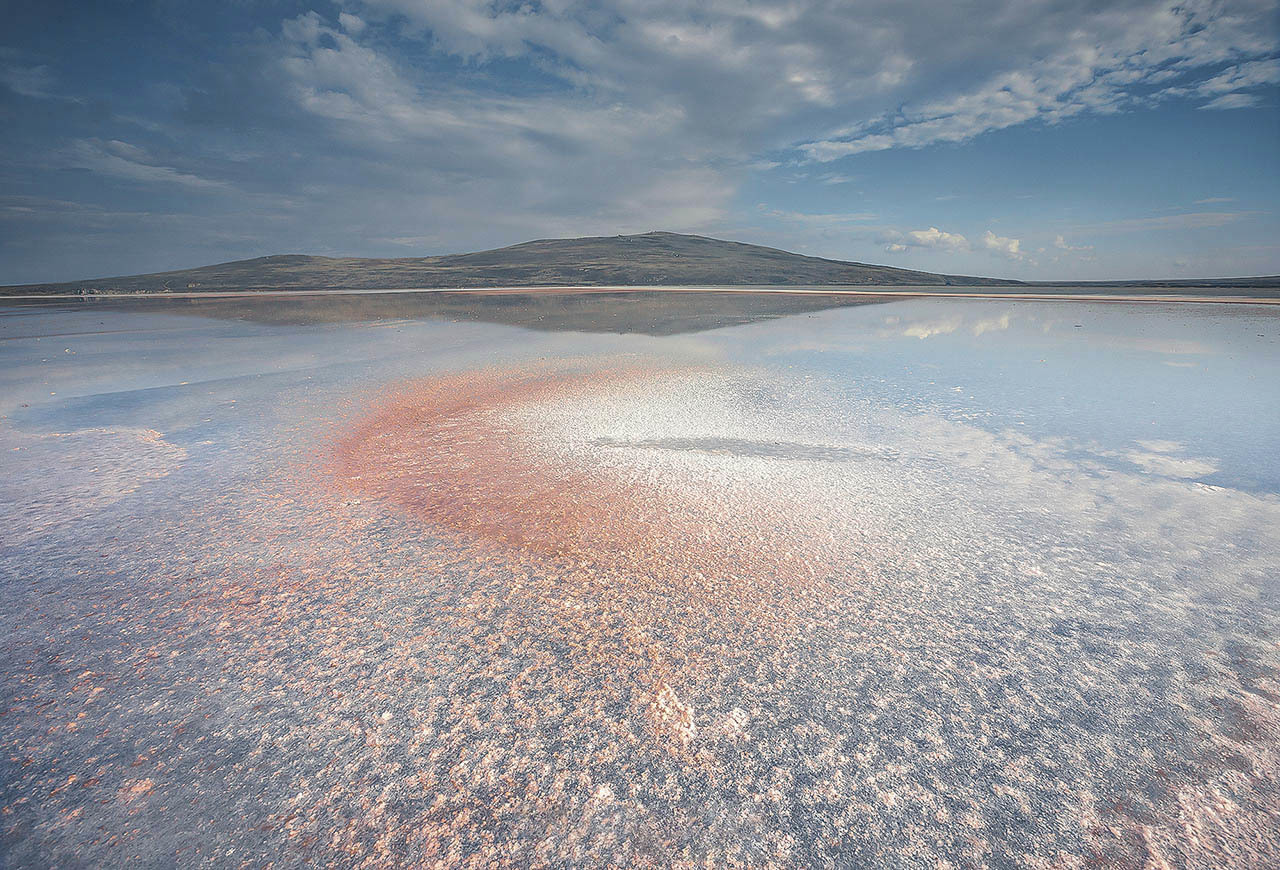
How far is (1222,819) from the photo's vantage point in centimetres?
152

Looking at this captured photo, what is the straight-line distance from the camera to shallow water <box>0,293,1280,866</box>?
1.53m

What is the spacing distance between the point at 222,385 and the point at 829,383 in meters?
7.82

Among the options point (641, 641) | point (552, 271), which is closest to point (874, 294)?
point (641, 641)

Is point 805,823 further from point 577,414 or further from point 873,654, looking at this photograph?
point 577,414

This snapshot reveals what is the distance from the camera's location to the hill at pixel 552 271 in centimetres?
6300

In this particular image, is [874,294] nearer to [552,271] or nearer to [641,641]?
[641,641]

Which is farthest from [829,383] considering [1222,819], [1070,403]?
[1222,819]

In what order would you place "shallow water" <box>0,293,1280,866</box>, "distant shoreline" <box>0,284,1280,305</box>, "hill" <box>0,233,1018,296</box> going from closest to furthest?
1. "shallow water" <box>0,293,1280,866</box>
2. "distant shoreline" <box>0,284,1280,305</box>
3. "hill" <box>0,233,1018,296</box>

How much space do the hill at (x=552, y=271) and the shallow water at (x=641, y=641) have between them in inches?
2080

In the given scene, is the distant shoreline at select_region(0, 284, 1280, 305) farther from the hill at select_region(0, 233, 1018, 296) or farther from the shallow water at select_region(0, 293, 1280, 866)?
the shallow water at select_region(0, 293, 1280, 866)

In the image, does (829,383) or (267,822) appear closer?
(267,822)

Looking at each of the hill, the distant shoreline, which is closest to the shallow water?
the distant shoreline

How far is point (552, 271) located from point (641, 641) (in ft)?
248

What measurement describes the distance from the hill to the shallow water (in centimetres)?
5283
